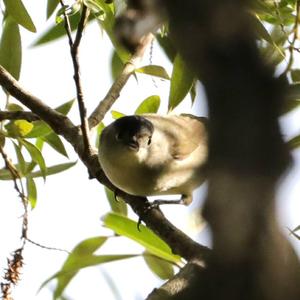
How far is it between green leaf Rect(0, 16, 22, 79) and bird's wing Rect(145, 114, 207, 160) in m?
0.82

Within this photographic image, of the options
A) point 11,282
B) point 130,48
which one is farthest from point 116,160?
point 130,48

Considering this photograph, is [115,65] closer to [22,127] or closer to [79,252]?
[22,127]

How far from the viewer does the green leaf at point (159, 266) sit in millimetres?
2256

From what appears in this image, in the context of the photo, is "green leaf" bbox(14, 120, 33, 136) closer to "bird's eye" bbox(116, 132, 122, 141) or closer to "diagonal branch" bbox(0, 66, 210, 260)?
"diagonal branch" bbox(0, 66, 210, 260)

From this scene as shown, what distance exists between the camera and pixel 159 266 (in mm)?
2275

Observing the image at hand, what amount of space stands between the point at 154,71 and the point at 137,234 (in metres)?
0.64

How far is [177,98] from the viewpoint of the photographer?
7.71 feet

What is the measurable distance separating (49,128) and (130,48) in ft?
6.86

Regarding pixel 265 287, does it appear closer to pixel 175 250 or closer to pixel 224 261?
pixel 224 261

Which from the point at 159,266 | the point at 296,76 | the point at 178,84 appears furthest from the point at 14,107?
the point at 296,76

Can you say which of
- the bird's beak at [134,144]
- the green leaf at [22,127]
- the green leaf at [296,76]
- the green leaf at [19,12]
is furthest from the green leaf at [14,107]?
the green leaf at [296,76]

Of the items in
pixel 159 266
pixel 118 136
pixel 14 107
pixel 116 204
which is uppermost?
pixel 14 107

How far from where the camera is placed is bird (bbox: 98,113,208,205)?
9.02 feet

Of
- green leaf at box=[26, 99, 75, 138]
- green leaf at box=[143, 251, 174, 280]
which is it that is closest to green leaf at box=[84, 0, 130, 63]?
green leaf at box=[26, 99, 75, 138]
